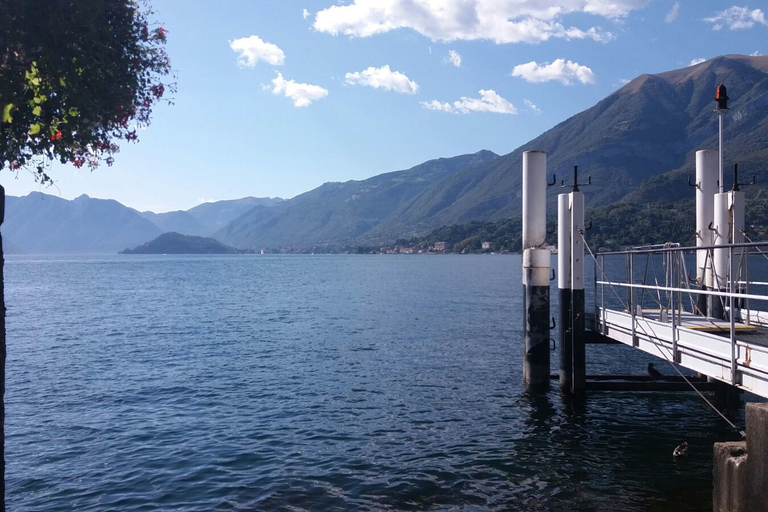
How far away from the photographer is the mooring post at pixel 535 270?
16.7 meters

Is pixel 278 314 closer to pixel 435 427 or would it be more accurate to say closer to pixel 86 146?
pixel 435 427

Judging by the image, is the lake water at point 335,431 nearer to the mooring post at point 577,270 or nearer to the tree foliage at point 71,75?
the mooring post at point 577,270

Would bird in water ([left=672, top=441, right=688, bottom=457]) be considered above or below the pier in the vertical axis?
below

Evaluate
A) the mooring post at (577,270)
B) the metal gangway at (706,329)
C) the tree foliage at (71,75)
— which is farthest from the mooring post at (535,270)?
the tree foliage at (71,75)

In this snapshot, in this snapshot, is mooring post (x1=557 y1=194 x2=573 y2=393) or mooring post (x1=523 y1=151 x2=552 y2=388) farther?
mooring post (x1=523 y1=151 x2=552 y2=388)

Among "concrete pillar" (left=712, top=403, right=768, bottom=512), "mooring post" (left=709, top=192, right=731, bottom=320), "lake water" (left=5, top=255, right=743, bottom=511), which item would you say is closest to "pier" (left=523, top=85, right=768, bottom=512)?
"mooring post" (left=709, top=192, right=731, bottom=320)

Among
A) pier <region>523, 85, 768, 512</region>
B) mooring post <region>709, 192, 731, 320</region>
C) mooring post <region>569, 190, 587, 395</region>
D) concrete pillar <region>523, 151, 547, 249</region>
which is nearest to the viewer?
pier <region>523, 85, 768, 512</region>

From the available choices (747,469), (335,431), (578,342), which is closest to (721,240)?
(578,342)

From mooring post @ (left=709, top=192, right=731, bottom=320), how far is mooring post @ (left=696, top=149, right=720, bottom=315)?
0.22 metres

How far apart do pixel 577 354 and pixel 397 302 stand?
129 ft

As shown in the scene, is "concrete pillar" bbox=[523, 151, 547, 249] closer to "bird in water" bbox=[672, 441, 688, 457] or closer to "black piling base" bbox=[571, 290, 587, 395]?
"black piling base" bbox=[571, 290, 587, 395]

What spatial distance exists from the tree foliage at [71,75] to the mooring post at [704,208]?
14.2m

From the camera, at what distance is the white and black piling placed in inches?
636

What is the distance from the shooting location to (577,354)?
16703mm
